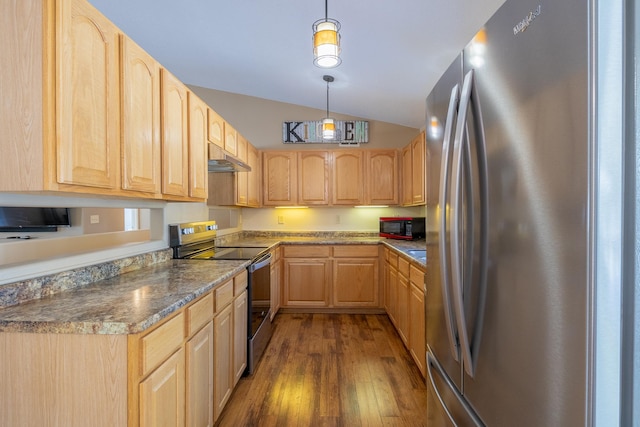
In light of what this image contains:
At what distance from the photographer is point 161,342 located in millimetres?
1151

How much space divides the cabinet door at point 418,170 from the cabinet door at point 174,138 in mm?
2164

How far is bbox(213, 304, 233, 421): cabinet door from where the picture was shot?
1729 millimetres

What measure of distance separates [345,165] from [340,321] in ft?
6.50

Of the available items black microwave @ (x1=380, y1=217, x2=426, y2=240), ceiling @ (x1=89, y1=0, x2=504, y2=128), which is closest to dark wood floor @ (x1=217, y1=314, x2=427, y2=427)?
black microwave @ (x1=380, y1=217, x2=426, y2=240)

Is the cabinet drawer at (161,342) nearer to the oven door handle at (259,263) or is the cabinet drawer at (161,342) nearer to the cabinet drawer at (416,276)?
the oven door handle at (259,263)

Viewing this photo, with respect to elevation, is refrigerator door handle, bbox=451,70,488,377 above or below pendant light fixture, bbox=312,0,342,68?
below

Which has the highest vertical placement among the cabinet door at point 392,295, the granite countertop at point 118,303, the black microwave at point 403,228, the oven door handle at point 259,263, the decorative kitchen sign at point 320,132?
the decorative kitchen sign at point 320,132

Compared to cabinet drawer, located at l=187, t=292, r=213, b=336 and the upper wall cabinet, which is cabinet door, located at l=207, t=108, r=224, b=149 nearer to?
the upper wall cabinet

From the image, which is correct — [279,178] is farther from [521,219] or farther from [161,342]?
[521,219]

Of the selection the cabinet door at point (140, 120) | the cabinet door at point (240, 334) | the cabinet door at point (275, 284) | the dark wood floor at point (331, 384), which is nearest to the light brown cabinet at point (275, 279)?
the cabinet door at point (275, 284)

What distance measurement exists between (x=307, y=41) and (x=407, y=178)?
1.95m

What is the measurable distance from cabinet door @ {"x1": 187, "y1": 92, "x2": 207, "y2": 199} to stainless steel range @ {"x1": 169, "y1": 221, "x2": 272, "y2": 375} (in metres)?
0.38

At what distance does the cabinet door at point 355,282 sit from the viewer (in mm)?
3746

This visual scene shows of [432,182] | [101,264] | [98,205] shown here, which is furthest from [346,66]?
[101,264]
